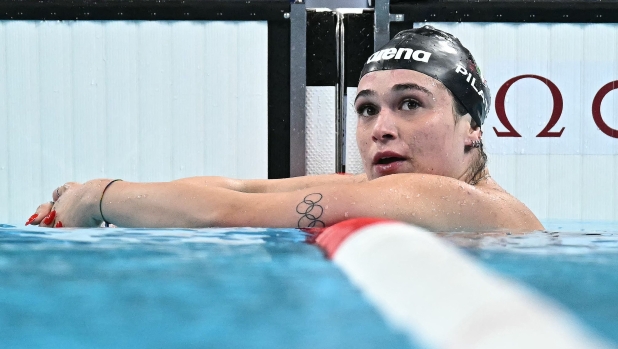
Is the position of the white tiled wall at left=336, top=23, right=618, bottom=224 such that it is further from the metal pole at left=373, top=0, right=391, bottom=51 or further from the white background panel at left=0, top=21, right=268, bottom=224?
the white background panel at left=0, top=21, right=268, bottom=224

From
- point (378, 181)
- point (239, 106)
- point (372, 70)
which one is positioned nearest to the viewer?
point (378, 181)

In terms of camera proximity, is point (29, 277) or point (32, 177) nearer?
point (29, 277)

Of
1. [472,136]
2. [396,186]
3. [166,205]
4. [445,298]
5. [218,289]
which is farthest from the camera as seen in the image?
[472,136]

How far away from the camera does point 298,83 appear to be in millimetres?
4953

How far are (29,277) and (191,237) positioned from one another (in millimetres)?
740

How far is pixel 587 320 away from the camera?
893mm

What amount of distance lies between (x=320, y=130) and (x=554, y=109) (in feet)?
5.86

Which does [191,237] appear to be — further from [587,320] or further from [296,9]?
[296,9]

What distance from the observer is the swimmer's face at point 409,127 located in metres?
2.52

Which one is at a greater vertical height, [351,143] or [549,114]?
[549,114]

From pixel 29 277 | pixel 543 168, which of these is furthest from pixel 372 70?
pixel 543 168

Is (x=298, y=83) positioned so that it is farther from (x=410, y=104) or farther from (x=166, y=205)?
(x=166, y=205)

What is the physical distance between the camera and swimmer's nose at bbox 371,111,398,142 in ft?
8.28

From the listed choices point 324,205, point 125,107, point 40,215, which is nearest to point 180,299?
point 324,205
